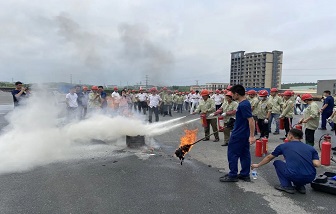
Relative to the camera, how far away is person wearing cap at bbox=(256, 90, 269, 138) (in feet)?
29.5

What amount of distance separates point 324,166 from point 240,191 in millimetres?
2669

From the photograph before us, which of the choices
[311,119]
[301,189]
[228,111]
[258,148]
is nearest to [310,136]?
[311,119]

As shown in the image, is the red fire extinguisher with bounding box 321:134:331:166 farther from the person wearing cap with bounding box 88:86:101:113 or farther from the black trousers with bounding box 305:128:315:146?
the person wearing cap with bounding box 88:86:101:113

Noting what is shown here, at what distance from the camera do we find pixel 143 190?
14.0 ft

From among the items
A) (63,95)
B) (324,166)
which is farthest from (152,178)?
(63,95)

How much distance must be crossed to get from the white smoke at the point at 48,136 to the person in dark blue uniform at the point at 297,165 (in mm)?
4293

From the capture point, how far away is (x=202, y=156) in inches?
260

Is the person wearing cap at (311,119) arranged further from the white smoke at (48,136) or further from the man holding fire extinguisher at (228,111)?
the white smoke at (48,136)

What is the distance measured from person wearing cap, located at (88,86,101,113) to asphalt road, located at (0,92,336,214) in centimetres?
606

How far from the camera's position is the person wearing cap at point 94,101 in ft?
39.0

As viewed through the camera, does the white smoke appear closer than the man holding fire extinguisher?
Yes

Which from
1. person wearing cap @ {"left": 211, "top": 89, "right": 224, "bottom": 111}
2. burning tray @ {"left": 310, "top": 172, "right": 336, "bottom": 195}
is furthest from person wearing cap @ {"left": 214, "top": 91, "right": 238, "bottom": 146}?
person wearing cap @ {"left": 211, "top": 89, "right": 224, "bottom": 111}

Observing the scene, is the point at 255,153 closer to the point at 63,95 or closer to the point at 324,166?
the point at 324,166

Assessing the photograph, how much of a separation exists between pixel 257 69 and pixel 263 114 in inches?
850
